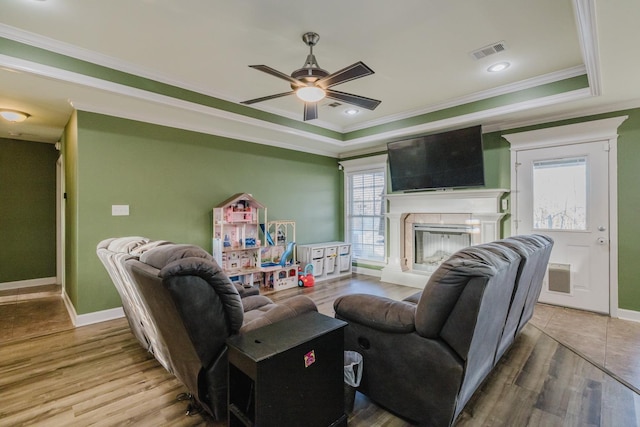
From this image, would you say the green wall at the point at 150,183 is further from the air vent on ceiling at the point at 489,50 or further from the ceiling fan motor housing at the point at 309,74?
the air vent on ceiling at the point at 489,50

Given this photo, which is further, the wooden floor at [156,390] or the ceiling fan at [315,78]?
the ceiling fan at [315,78]

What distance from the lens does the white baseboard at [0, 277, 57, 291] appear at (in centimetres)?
512

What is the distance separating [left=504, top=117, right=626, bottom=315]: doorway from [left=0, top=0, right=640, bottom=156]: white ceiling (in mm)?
334

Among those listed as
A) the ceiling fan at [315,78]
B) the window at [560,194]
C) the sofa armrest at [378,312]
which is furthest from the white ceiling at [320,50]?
the sofa armrest at [378,312]

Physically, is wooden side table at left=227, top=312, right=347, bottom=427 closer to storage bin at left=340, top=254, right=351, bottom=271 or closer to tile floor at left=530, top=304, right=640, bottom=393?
tile floor at left=530, top=304, right=640, bottom=393

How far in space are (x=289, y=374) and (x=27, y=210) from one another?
6.32 m

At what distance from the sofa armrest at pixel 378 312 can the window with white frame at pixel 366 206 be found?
13.2ft

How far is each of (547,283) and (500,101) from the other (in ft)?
8.24

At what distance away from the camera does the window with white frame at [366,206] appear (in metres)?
6.04

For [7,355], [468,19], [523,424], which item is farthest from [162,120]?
[523,424]

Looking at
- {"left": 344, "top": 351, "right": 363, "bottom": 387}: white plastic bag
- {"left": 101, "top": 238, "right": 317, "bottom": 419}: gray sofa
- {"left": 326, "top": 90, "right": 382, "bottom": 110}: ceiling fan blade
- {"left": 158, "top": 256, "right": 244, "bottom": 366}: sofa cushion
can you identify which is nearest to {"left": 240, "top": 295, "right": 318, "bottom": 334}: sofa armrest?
{"left": 101, "top": 238, "right": 317, "bottom": 419}: gray sofa

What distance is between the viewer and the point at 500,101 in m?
3.97

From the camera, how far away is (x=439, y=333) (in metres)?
1.64

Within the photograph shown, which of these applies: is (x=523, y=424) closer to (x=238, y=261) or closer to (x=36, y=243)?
(x=238, y=261)
